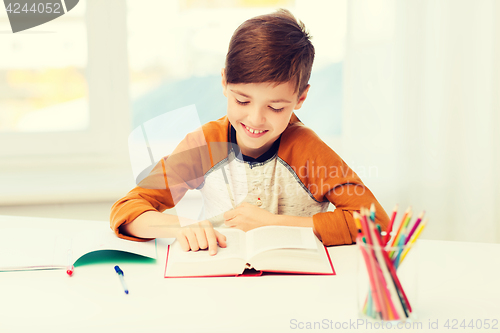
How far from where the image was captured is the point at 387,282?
1.88 ft

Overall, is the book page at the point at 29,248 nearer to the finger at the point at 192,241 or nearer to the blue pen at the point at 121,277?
the blue pen at the point at 121,277

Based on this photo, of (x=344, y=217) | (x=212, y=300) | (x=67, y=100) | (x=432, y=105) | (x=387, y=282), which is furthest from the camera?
(x=67, y=100)

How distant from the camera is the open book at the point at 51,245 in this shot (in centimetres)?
82

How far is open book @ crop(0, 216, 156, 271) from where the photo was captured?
0.82 meters

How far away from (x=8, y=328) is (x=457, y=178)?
1.39m

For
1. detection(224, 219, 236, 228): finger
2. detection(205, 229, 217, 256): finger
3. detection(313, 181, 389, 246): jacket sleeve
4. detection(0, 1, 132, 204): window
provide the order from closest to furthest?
detection(205, 229, 217, 256): finger
detection(313, 181, 389, 246): jacket sleeve
detection(224, 219, 236, 228): finger
detection(0, 1, 132, 204): window

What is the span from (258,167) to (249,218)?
161 mm

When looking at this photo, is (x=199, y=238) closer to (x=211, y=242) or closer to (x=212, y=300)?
(x=211, y=242)

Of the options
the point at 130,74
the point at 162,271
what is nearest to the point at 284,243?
the point at 162,271

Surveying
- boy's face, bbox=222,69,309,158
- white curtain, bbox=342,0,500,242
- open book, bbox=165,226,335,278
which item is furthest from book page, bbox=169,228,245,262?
white curtain, bbox=342,0,500,242

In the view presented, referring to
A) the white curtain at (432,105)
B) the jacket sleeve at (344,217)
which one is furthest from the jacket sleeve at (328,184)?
the white curtain at (432,105)

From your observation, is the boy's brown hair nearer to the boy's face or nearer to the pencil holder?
the boy's face

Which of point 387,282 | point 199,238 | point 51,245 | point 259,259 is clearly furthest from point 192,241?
point 387,282

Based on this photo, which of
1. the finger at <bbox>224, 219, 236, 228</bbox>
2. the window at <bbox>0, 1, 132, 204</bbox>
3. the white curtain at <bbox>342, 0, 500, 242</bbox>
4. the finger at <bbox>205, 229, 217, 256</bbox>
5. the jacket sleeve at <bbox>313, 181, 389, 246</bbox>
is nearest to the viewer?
the finger at <bbox>205, 229, 217, 256</bbox>
